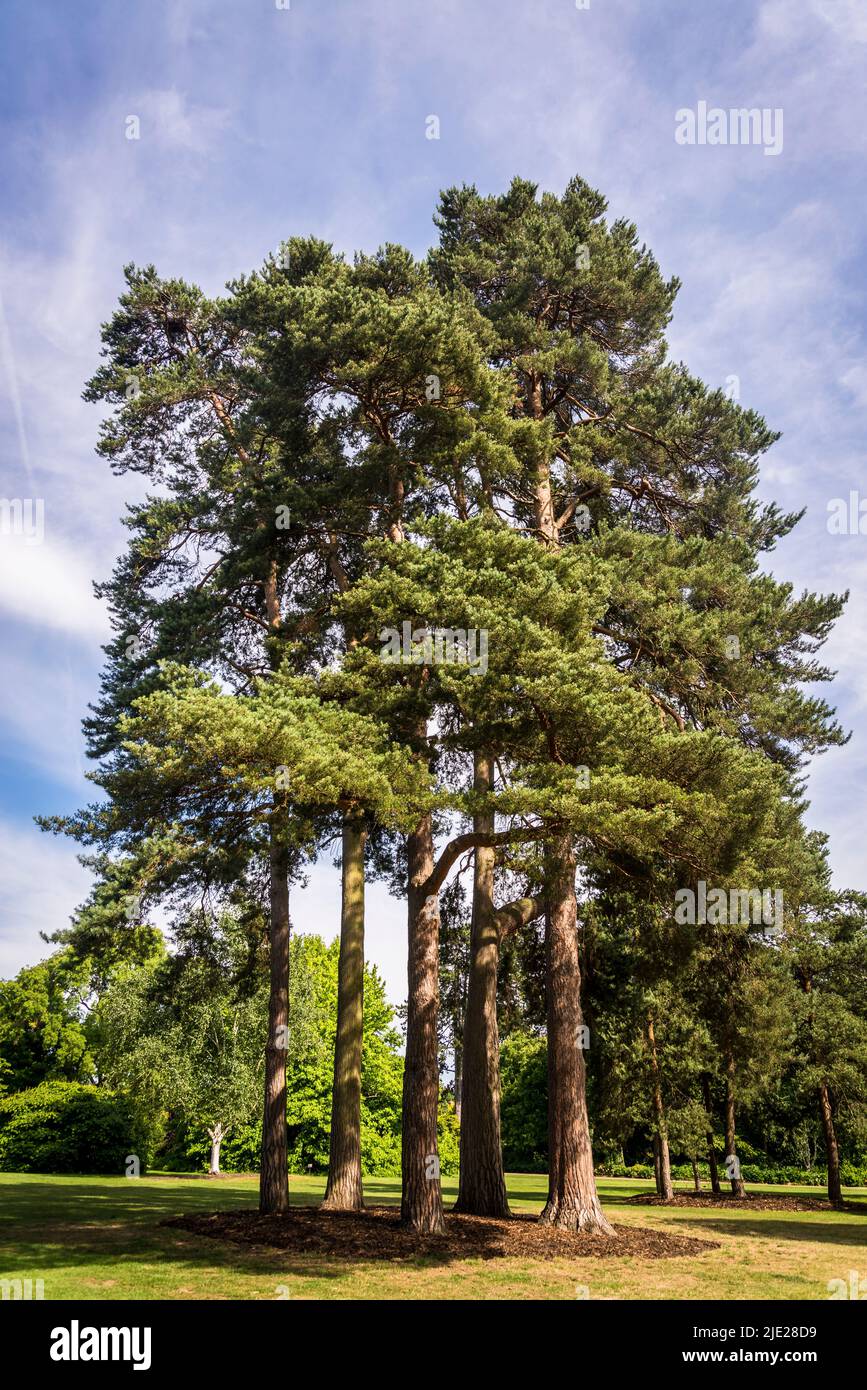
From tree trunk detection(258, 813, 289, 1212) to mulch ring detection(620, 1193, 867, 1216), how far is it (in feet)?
45.9

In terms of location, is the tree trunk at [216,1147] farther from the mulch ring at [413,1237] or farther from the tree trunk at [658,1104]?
the mulch ring at [413,1237]

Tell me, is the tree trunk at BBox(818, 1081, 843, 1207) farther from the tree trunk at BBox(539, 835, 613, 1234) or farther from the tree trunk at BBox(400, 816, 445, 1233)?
the tree trunk at BBox(400, 816, 445, 1233)

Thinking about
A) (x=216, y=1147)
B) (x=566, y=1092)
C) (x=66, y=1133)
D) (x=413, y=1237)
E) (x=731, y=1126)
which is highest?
(x=566, y=1092)

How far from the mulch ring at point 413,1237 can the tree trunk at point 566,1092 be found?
47 centimetres

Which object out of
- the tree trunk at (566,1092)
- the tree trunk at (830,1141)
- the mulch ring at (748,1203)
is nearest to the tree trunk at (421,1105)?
the tree trunk at (566,1092)

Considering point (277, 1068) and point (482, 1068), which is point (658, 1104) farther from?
point (277, 1068)

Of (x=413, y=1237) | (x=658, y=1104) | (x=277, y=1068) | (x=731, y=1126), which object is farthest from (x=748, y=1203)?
(x=413, y=1237)

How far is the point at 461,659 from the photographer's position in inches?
473

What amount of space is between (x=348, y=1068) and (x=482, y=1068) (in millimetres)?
2658

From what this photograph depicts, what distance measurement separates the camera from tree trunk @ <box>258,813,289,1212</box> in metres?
17.6

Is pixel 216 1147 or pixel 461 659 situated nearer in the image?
pixel 461 659

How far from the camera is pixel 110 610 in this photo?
67.7 feet
